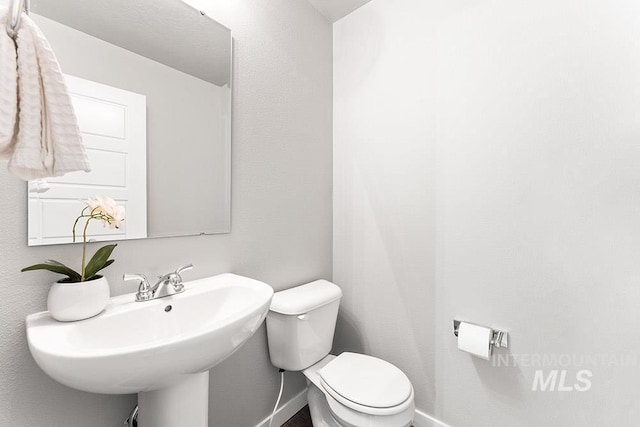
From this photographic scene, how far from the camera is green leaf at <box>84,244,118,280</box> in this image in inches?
30.5

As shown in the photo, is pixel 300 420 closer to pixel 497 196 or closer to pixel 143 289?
pixel 143 289

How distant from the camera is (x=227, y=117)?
46.5 inches

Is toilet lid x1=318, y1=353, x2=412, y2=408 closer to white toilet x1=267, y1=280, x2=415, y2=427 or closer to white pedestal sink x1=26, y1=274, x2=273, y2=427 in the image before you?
white toilet x1=267, y1=280, x2=415, y2=427

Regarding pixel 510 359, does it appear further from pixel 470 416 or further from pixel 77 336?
pixel 77 336

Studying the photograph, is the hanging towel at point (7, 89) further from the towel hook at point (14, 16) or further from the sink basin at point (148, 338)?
the sink basin at point (148, 338)

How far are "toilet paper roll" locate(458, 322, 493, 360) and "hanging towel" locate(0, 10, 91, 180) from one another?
4.72 ft

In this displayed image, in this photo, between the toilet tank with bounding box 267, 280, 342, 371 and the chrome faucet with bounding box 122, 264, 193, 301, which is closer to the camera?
the chrome faucet with bounding box 122, 264, 193, 301

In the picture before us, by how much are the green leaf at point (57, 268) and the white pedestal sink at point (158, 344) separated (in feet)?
0.39

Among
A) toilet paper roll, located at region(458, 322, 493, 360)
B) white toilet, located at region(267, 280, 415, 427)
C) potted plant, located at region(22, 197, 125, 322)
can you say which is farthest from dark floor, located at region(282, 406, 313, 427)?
potted plant, located at region(22, 197, 125, 322)

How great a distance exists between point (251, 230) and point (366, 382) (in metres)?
0.83

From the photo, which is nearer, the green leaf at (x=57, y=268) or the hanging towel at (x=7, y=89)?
the hanging towel at (x=7, y=89)

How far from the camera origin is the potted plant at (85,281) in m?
0.72

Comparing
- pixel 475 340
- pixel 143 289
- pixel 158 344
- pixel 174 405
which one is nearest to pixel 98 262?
pixel 143 289

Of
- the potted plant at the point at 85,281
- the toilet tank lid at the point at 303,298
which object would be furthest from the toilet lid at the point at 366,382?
the potted plant at the point at 85,281
